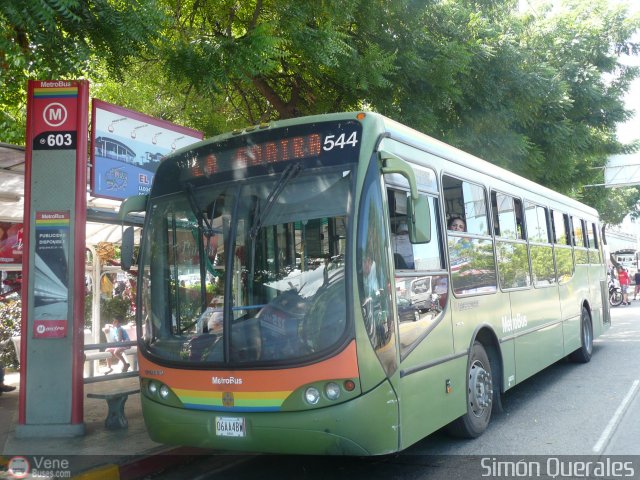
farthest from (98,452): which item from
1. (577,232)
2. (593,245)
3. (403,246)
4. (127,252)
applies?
(593,245)

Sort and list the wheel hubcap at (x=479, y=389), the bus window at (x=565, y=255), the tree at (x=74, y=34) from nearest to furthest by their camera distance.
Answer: the tree at (x=74, y=34)
the wheel hubcap at (x=479, y=389)
the bus window at (x=565, y=255)

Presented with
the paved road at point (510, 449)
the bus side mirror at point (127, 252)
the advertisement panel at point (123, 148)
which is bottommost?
the paved road at point (510, 449)

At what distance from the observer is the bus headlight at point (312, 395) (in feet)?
14.6

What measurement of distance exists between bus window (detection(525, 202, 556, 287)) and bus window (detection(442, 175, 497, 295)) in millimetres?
1711

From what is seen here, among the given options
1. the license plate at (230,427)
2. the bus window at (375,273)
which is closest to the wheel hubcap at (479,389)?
the bus window at (375,273)

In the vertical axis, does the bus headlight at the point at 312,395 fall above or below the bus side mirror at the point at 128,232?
below

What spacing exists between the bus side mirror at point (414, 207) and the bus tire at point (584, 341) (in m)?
7.19

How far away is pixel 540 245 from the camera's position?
8703mm

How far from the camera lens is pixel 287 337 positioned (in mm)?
4586

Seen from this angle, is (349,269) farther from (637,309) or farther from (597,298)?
(637,309)

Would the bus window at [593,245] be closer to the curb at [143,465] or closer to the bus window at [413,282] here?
the bus window at [413,282]

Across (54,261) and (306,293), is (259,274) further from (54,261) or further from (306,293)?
(54,261)

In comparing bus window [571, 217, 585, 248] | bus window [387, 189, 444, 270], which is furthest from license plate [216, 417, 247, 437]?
bus window [571, 217, 585, 248]

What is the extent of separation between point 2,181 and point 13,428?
10.3 feet
